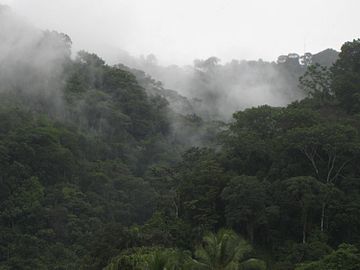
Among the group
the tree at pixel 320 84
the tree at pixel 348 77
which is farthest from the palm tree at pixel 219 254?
the tree at pixel 320 84

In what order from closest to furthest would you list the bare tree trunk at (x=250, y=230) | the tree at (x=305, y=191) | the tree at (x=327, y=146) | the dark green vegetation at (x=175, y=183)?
1. the dark green vegetation at (x=175, y=183)
2. the tree at (x=305, y=191)
3. the bare tree trunk at (x=250, y=230)
4. the tree at (x=327, y=146)

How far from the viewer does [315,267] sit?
24453mm

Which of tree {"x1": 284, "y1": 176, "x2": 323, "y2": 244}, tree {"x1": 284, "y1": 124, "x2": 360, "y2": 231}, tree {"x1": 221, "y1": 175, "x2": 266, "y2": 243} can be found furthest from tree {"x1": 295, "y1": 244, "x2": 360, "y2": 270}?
tree {"x1": 284, "y1": 124, "x2": 360, "y2": 231}

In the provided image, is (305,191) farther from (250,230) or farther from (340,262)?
(340,262)

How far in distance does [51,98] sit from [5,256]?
2672 centimetres

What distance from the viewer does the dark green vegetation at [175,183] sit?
30.4 metres

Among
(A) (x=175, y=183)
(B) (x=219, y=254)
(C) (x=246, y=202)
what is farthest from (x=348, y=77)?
(B) (x=219, y=254)

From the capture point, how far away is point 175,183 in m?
41.7

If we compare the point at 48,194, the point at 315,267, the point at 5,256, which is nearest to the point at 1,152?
→ the point at 48,194

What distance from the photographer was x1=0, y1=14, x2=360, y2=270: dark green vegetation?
30.4m

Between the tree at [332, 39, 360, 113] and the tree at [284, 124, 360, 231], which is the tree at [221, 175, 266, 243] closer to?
the tree at [284, 124, 360, 231]

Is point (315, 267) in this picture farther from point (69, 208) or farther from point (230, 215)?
point (69, 208)

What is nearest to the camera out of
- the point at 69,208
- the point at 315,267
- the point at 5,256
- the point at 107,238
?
the point at 315,267

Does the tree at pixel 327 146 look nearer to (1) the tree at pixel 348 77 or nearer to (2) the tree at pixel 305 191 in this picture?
(2) the tree at pixel 305 191
